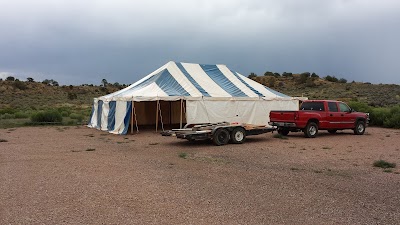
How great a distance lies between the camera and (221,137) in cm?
1492

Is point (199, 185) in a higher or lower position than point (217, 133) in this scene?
lower

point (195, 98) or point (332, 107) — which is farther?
point (195, 98)

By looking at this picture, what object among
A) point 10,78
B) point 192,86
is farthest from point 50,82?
point 192,86

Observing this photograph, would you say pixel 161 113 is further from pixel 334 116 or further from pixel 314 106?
pixel 334 116

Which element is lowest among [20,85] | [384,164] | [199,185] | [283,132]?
[199,185]

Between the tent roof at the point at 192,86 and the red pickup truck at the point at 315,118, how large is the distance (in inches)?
176

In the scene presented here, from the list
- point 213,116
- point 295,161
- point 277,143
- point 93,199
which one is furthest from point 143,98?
point 93,199

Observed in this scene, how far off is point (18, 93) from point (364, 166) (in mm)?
69440

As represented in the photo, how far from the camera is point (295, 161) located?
11.1 m

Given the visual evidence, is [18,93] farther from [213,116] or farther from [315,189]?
[315,189]

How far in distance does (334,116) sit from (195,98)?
6.67 meters

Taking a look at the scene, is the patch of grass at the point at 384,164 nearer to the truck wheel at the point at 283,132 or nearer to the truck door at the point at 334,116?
the truck door at the point at 334,116

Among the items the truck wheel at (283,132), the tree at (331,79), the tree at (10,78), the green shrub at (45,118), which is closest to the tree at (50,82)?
the tree at (10,78)

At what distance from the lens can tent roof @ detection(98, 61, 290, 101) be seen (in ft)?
66.7
